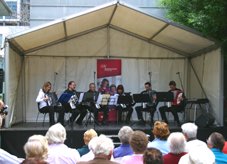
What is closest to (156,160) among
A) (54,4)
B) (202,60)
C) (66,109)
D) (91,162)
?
(91,162)

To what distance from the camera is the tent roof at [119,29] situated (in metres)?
9.31

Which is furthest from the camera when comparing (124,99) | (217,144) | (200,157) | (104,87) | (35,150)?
(104,87)

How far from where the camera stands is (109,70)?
11781 mm

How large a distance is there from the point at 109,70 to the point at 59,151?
25.3 feet

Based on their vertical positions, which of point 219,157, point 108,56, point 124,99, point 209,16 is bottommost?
point 219,157

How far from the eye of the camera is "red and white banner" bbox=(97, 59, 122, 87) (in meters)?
11.8

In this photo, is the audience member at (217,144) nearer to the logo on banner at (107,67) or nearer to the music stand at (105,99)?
the music stand at (105,99)

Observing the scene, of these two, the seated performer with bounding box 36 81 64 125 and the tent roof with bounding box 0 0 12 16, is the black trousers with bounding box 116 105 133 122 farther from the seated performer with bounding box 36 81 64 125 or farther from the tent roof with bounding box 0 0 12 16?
the tent roof with bounding box 0 0 12 16

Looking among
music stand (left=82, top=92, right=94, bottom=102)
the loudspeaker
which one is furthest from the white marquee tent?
music stand (left=82, top=92, right=94, bottom=102)

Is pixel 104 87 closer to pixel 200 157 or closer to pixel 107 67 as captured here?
Answer: pixel 107 67

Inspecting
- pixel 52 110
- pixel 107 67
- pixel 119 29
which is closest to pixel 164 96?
pixel 52 110

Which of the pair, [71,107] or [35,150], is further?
[71,107]

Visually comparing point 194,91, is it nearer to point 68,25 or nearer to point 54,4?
point 68,25

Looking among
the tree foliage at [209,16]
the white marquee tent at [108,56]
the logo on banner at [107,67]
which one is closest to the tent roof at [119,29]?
the white marquee tent at [108,56]
